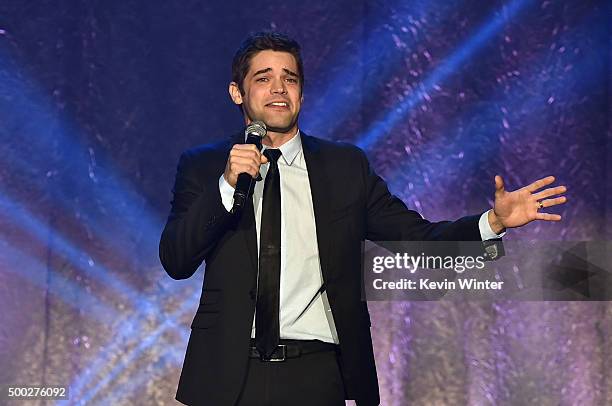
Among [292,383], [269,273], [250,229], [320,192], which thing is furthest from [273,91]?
[292,383]

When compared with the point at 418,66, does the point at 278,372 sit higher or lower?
lower

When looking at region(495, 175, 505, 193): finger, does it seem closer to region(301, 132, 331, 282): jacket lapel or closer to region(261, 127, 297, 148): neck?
region(301, 132, 331, 282): jacket lapel

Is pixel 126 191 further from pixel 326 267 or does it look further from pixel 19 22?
pixel 326 267

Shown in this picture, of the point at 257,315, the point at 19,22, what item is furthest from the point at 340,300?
the point at 19,22

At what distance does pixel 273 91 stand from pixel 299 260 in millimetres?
457

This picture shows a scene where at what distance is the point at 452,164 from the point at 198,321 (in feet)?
5.25

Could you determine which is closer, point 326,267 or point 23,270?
point 326,267

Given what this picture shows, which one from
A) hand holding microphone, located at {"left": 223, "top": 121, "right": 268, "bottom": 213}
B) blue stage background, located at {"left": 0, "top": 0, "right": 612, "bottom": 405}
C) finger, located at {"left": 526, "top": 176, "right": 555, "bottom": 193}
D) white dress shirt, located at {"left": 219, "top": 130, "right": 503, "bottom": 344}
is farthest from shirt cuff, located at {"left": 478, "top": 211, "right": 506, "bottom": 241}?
blue stage background, located at {"left": 0, "top": 0, "right": 612, "bottom": 405}

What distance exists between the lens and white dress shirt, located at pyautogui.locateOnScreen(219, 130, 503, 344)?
1.92 m

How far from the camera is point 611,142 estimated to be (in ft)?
10.6

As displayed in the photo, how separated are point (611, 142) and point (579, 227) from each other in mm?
349

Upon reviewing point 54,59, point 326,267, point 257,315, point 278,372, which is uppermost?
point 54,59

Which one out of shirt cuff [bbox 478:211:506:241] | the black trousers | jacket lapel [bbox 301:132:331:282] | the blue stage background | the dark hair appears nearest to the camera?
the black trousers

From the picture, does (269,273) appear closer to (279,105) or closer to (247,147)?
(247,147)
